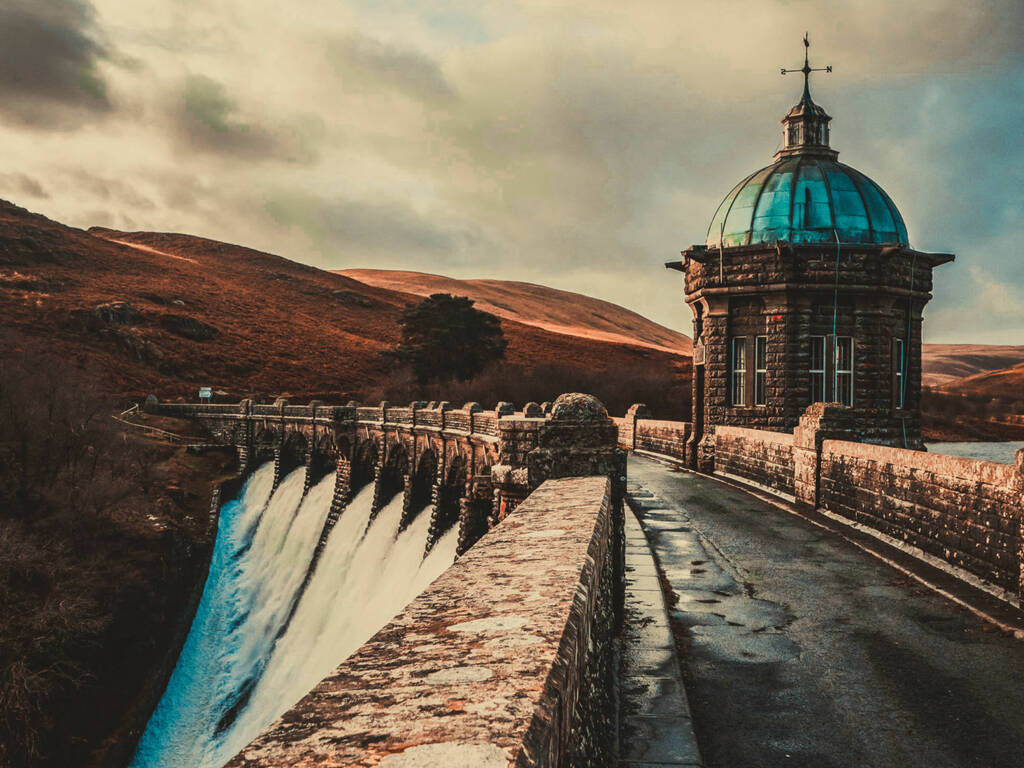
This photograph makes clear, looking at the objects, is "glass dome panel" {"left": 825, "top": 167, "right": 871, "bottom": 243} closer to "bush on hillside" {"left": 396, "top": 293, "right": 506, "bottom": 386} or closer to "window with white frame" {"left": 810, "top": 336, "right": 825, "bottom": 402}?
"window with white frame" {"left": 810, "top": 336, "right": 825, "bottom": 402}

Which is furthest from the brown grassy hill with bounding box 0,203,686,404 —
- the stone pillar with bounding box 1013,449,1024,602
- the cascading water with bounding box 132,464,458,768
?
the stone pillar with bounding box 1013,449,1024,602

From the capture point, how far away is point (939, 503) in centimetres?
961

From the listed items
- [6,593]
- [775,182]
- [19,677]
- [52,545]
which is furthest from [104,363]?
[775,182]

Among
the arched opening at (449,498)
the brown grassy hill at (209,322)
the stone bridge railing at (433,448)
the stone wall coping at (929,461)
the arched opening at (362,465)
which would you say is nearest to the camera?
the stone wall coping at (929,461)

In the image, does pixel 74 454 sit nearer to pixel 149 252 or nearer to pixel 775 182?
pixel 775 182

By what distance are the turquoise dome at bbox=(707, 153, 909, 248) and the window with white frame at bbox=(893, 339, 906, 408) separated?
278 centimetres

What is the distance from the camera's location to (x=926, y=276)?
798 inches

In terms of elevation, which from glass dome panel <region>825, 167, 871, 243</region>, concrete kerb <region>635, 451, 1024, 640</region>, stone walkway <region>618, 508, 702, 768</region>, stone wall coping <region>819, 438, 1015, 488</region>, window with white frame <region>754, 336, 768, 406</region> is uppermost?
glass dome panel <region>825, 167, 871, 243</region>

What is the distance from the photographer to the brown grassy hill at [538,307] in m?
151

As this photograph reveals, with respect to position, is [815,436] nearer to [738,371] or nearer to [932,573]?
[932,573]

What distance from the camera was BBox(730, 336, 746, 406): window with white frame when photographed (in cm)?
2067

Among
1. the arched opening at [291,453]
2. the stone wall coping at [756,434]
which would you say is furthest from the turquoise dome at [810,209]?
the arched opening at [291,453]

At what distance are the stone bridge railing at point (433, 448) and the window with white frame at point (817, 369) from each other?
721 centimetres

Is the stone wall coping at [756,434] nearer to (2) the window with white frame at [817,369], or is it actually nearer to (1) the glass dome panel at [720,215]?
(2) the window with white frame at [817,369]
